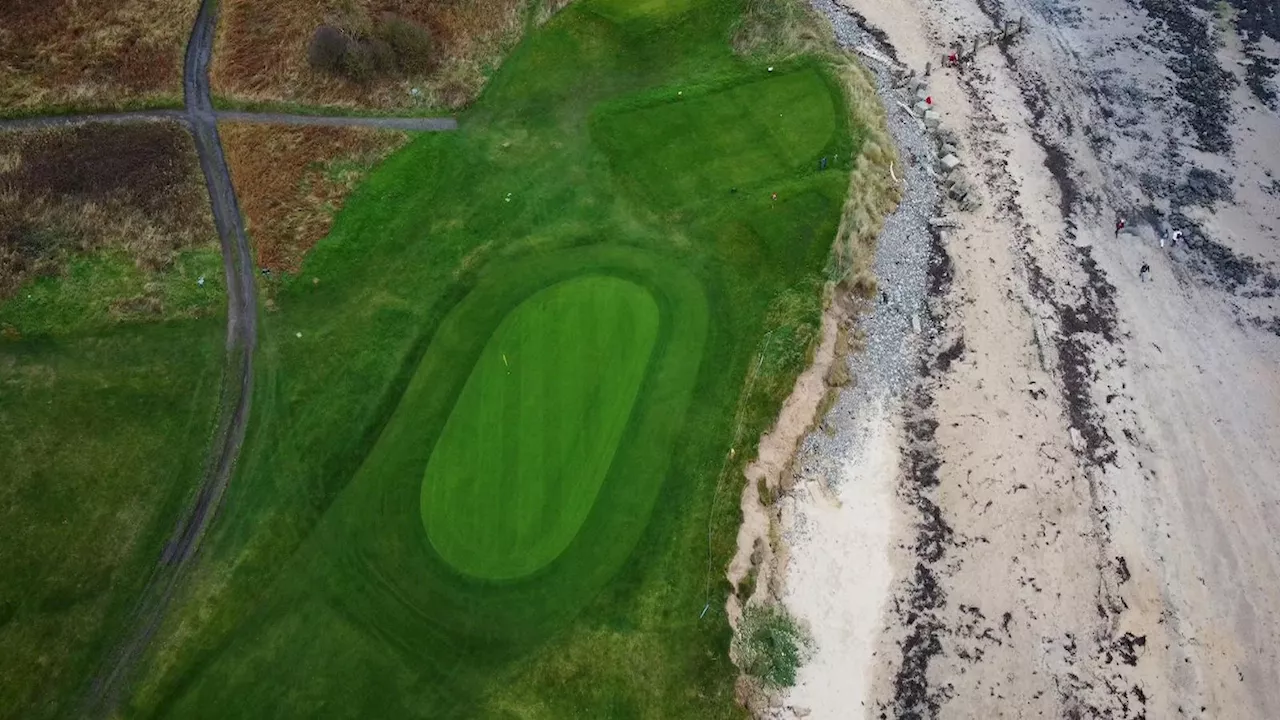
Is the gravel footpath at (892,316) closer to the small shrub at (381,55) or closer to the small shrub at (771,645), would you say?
the small shrub at (771,645)

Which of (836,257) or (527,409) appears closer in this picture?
(527,409)

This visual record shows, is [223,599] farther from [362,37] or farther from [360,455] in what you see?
[362,37]

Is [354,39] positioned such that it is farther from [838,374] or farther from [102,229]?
[838,374]

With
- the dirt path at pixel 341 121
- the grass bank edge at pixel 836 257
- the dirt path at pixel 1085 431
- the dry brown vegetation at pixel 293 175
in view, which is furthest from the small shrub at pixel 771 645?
the dirt path at pixel 341 121

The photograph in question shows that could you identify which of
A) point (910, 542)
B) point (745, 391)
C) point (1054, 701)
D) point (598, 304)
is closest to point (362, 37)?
point (598, 304)

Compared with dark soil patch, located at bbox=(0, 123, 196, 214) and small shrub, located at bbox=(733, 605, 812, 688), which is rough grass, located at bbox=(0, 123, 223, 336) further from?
small shrub, located at bbox=(733, 605, 812, 688)

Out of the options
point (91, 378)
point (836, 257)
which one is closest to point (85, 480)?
point (91, 378)

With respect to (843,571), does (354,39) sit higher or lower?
higher

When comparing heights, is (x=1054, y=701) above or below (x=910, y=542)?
below
